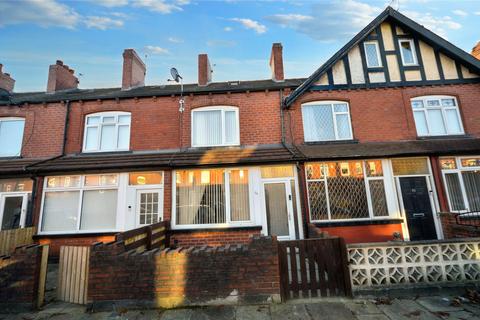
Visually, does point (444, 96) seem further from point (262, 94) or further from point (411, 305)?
point (411, 305)

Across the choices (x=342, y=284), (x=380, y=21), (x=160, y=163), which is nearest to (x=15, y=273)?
(x=160, y=163)

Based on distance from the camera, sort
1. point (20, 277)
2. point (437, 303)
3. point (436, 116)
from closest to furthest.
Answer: point (437, 303), point (20, 277), point (436, 116)

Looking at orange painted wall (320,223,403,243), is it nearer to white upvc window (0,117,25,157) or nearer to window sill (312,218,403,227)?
window sill (312,218,403,227)

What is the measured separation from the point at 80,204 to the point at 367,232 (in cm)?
1122

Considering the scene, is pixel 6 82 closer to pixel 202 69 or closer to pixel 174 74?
pixel 174 74

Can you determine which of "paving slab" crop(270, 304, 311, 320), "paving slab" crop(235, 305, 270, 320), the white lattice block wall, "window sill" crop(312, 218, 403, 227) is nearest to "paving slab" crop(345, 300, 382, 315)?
the white lattice block wall


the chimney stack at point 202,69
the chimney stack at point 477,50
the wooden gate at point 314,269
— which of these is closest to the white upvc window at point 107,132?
the chimney stack at point 202,69

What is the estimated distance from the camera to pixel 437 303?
450cm

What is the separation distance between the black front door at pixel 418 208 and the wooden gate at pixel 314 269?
5527 mm

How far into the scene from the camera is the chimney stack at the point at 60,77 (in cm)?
1205

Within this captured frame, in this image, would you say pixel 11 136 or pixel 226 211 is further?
pixel 11 136

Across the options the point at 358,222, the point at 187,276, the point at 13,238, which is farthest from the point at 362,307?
the point at 13,238

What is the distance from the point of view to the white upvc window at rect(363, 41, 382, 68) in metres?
10.3

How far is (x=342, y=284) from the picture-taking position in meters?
4.83
